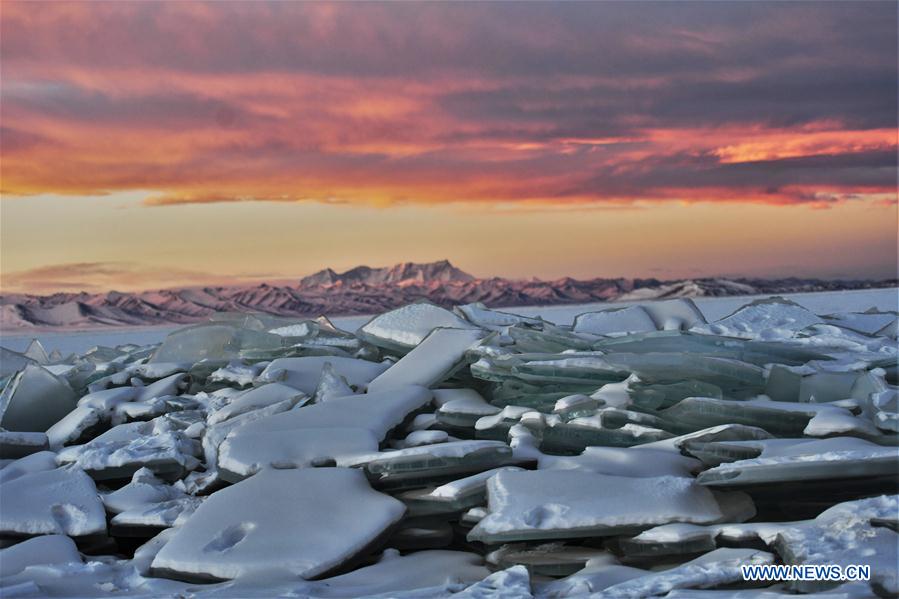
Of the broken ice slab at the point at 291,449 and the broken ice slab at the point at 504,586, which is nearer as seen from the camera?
the broken ice slab at the point at 504,586

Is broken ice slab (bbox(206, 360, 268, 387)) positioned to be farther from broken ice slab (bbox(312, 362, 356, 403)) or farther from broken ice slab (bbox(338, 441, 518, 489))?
broken ice slab (bbox(338, 441, 518, 489))

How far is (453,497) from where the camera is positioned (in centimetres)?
329

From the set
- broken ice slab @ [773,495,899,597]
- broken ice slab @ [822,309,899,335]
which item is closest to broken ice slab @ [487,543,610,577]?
broken ice slab @ [773,495,899,597]

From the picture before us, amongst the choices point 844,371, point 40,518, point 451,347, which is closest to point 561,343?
point 451,347

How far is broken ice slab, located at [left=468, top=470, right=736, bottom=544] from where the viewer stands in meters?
3.03

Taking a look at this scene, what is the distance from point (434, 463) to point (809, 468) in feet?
4.48

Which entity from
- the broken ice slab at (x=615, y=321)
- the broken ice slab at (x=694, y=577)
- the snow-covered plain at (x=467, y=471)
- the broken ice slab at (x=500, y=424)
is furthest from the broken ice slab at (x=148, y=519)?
the broken ice slab at (x=615, y=321)

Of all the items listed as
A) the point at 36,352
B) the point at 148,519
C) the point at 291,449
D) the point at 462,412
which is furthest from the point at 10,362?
the point at 462,412

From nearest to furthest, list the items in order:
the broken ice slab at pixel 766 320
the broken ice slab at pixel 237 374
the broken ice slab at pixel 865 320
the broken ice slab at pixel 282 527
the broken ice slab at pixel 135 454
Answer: the broken ice slab at pixel 282 527 → the broken ice slab at pixel 135 454 → the broken ice slab at pixel 237 374 → the broken ice slab at pixel 766 320 → the broken ice slab at pixel 865 320

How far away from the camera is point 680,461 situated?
3494 mm

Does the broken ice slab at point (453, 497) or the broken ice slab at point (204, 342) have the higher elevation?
the broken ice slab at point (204, 342)

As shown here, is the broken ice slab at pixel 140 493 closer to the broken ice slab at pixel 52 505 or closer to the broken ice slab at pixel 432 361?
the broken ice slab at pixel 52 505

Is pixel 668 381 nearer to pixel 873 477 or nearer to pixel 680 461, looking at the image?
pixel 680 461

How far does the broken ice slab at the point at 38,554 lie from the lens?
3.32 metres
